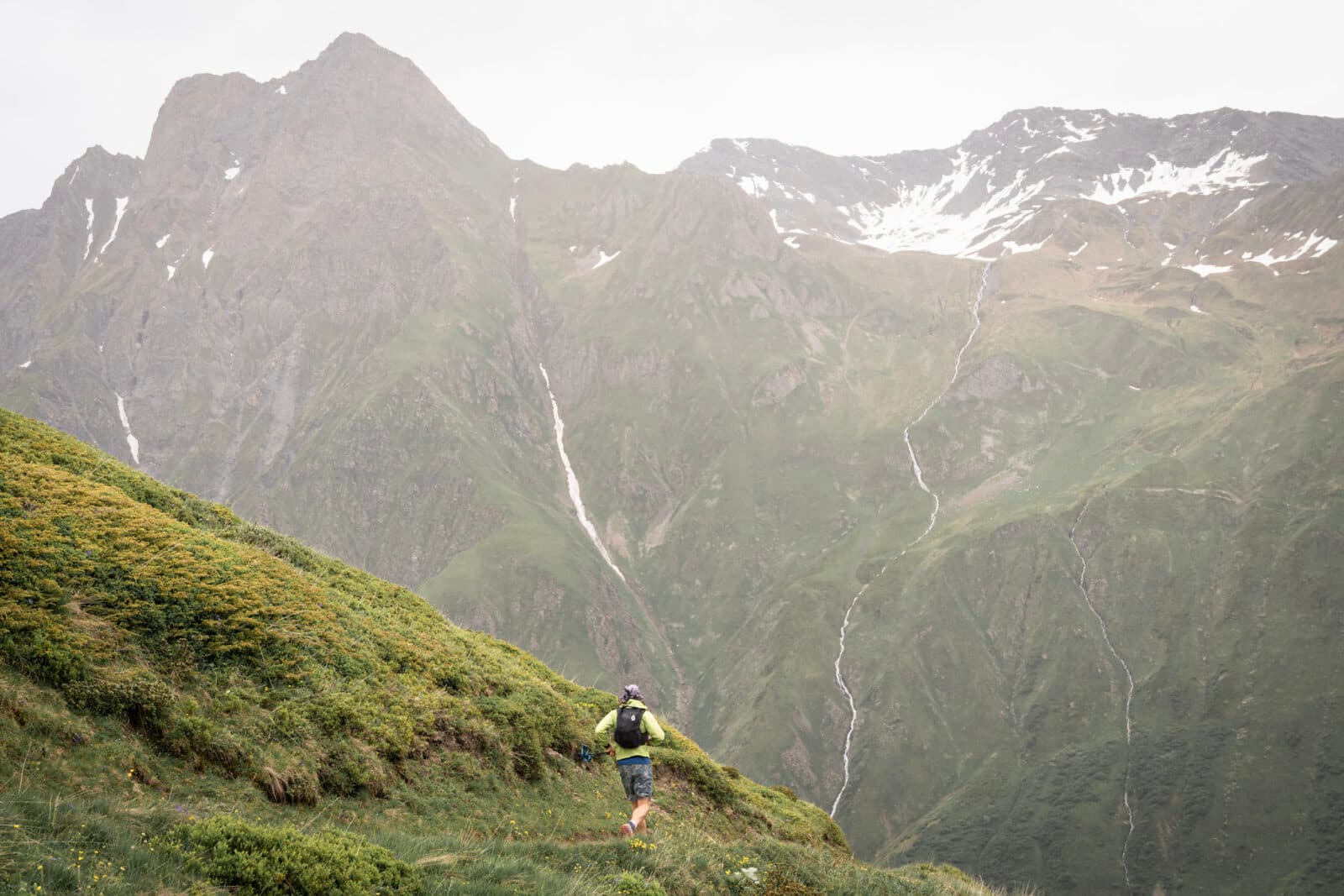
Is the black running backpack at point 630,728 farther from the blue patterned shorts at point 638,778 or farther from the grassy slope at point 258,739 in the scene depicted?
the grassy slope at point 258,739

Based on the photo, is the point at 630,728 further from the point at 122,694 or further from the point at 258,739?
the point at 122,694

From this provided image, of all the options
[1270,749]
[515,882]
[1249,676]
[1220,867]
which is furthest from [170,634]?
[1249,676]

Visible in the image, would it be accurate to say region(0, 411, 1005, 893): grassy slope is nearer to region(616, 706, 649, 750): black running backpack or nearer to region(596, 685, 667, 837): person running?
region(596, 685, 667, 837): person running

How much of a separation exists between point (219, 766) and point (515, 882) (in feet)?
20.0

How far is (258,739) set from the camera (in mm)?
15344

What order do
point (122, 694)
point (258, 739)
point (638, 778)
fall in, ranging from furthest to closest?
→ point (638, 778) → point (258, 739) → point (122, 694)

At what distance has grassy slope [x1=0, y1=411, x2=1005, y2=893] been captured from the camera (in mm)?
10602

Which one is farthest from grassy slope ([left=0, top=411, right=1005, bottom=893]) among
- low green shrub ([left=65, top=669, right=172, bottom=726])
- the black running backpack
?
the black running backpack

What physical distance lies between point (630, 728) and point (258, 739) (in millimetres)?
7353

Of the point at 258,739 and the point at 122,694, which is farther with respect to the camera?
the point at 258,739

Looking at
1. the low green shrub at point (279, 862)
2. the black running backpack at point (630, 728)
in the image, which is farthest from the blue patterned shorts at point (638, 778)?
the low green shrub at point (279, 862)

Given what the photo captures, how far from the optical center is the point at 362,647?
20.4 metres

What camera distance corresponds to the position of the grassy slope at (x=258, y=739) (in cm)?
1060

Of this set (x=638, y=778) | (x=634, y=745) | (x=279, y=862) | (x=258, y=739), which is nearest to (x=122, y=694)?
(x=258, y=739)
